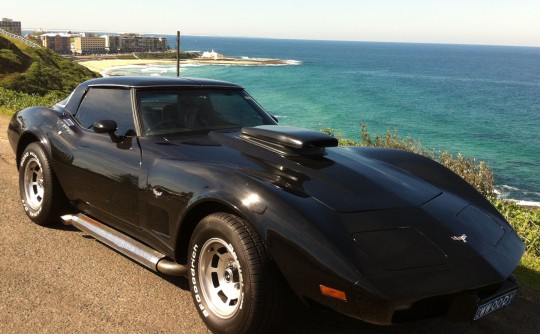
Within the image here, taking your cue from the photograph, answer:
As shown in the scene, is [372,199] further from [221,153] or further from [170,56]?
[170,56]

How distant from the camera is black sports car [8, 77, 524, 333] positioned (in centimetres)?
251

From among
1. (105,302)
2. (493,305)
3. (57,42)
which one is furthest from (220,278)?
(57,42)

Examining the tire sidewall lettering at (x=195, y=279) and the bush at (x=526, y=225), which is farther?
the bush at (x=526, y=225)

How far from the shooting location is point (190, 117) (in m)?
4.14

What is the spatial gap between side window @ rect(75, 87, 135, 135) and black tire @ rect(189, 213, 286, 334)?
144 cm

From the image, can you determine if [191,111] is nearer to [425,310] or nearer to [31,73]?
[425,310]

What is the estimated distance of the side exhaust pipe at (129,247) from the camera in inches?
130

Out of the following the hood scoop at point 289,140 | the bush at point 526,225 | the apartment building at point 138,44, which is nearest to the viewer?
the hood scoop at point 289,140

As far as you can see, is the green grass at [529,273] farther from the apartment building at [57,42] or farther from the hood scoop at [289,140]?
the apartment building at [57,42]

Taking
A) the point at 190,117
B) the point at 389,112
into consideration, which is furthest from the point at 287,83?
the point at 190,117

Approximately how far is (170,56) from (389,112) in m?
129

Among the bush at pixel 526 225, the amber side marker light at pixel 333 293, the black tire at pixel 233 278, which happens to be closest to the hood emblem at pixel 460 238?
the amber side marker light at pixel 333 293

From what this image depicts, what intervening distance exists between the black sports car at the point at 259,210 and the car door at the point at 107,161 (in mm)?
14

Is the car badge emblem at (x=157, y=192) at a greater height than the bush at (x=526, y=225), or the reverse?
the car badge emblem at (x=157, y=192)
